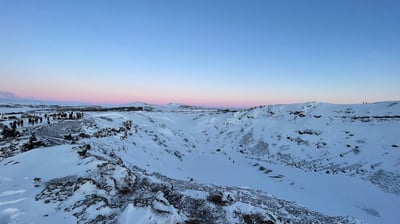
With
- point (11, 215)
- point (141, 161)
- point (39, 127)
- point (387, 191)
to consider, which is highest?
point (39, 127)

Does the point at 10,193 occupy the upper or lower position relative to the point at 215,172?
upper

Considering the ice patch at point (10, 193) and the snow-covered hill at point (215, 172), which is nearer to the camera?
the ice patch at point (10, 193)

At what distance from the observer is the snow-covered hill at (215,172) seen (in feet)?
29.7

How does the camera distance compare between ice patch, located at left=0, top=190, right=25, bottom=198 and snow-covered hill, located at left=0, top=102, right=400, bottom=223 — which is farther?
snow-covered hill, located at left=0, top=102, right=400, bottom=223

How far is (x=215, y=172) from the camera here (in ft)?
73.0

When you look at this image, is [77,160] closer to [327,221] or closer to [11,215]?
[11,215]

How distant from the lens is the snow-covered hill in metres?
9.05

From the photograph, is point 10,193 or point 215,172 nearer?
point 10,193

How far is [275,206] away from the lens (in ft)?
42.8

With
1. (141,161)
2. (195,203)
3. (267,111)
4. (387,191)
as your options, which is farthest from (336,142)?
(195,203)

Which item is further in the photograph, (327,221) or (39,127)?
(39,127)

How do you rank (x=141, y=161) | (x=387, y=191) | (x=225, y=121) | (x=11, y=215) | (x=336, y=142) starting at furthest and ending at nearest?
(x=225, y=121)
(x=336, y=142)
(x=141, y=161)
(x=387, y=191)
(x=11, y=215)

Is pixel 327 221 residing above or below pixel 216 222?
below

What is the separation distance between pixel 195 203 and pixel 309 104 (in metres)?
41.9
